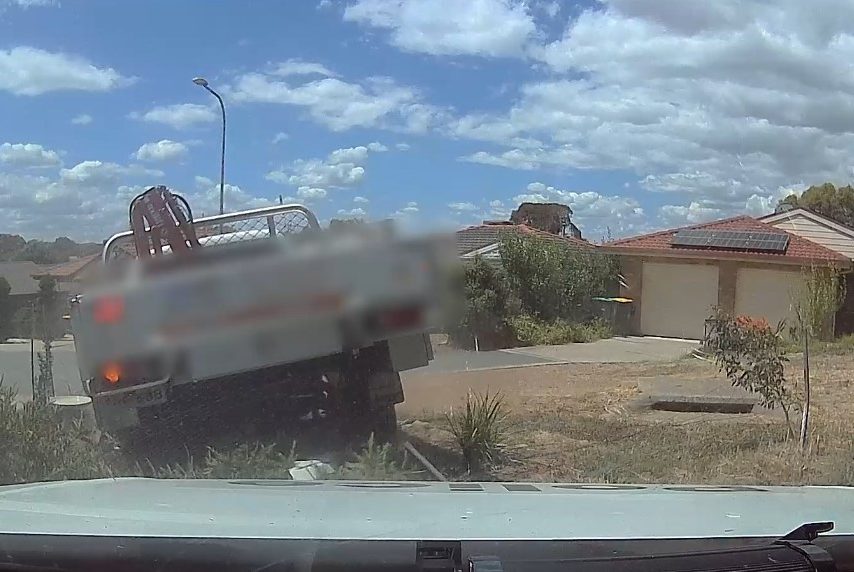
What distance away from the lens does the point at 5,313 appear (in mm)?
10227

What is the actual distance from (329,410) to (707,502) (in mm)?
4414

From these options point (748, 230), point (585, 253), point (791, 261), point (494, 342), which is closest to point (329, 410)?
point (494, 342)

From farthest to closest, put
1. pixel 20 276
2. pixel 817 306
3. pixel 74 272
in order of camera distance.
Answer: pixel 817 306 → pixel 20 276 → pixel 74 272

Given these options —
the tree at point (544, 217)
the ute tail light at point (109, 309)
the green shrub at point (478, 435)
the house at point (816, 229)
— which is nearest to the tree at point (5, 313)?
the ute tail light at point (109, 309)

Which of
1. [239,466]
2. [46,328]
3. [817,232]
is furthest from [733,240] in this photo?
[239,466]

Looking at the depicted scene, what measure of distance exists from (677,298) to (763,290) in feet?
6.47

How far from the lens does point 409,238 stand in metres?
6.24

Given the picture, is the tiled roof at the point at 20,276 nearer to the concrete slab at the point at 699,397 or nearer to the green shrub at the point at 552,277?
the concrete slab at the point at 699,397

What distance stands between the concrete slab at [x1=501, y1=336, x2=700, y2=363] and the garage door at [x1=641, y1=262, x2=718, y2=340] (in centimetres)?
57

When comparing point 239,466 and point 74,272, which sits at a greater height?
point 74,272

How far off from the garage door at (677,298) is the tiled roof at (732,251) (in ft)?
1.10

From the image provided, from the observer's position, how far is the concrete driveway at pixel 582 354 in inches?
536

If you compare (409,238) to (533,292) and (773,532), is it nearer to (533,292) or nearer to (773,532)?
(773,532)

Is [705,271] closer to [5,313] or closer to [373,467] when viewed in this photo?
[5,313]
